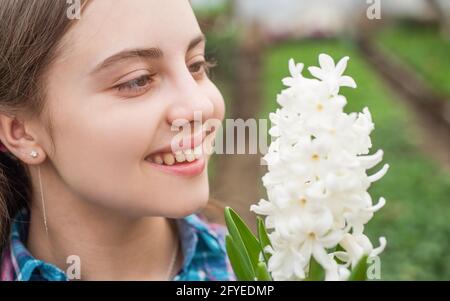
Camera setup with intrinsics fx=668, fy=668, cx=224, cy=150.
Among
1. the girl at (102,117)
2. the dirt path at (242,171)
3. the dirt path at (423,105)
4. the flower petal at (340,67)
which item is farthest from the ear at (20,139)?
the dirt path at (423,105)

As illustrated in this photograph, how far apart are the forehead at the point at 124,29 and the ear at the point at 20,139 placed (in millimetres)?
241

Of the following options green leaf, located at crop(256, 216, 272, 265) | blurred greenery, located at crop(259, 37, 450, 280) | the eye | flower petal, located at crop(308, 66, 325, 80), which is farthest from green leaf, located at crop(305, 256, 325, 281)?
blurred greenery, located at crop(259, 37, 450, 280)

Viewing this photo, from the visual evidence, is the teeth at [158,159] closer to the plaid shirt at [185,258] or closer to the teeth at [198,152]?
the teeth at [198,152]

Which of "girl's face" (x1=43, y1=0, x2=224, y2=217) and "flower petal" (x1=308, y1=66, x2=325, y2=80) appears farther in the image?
"girl's face" (x1=43, y1=0, x2=224, y2=217)

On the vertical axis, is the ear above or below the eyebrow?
below

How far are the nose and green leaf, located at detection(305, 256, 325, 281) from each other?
17.3 inches

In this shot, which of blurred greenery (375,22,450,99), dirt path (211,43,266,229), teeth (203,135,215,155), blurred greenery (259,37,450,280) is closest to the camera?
teeth (203,135,215,155)

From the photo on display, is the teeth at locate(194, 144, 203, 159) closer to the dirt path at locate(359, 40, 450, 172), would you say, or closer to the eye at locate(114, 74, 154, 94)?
the eye at locate(114, 74, 154, 94)

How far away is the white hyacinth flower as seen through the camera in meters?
1.04

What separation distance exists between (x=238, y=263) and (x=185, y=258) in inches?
21.4

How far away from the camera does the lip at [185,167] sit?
1.43 m

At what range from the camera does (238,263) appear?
126 centimetres

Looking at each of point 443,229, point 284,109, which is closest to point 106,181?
point 284,109
